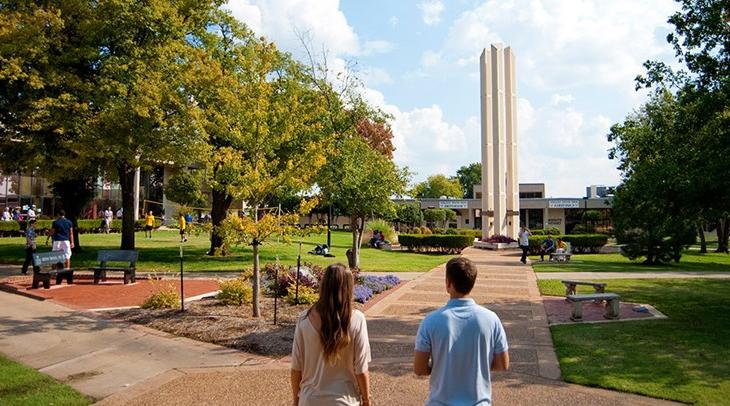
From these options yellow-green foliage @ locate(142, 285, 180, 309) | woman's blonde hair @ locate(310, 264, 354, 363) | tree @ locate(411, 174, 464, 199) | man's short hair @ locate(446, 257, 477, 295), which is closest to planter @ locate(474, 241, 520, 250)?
yellow-green foliage @ locate(142, 285, 180, 309)

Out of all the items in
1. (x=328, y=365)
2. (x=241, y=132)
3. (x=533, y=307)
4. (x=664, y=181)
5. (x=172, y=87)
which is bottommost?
(x=533, y=307)

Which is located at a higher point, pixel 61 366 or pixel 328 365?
pixel 328 365

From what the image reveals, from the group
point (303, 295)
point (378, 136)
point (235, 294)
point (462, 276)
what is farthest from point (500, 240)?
point (462, 276)

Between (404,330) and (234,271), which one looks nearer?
(404,330)

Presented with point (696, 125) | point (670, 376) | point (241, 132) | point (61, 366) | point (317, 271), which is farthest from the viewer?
point (317, 271)

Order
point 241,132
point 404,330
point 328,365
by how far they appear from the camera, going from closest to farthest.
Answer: point 328,365 < point 404,330 < point 241,132

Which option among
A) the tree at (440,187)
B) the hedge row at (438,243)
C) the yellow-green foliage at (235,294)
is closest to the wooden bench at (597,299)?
the yellow-green foliage at (235,294)

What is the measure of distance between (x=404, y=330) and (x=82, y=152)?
39.6ft

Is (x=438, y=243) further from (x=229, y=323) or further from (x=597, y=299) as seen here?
(x=229, y=323)

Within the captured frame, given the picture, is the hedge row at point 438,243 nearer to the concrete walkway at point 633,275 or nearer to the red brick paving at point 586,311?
the concrete walkway at point 633,275

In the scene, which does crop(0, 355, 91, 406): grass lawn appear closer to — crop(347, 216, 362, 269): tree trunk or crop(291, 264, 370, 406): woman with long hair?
crop(291, 264, 370, 406): woman with long hair

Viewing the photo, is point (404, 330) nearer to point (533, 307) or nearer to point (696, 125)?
point (533, 307)

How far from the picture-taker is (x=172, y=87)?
17.1 metres

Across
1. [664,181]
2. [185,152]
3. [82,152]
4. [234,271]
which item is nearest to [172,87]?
[185,152]
